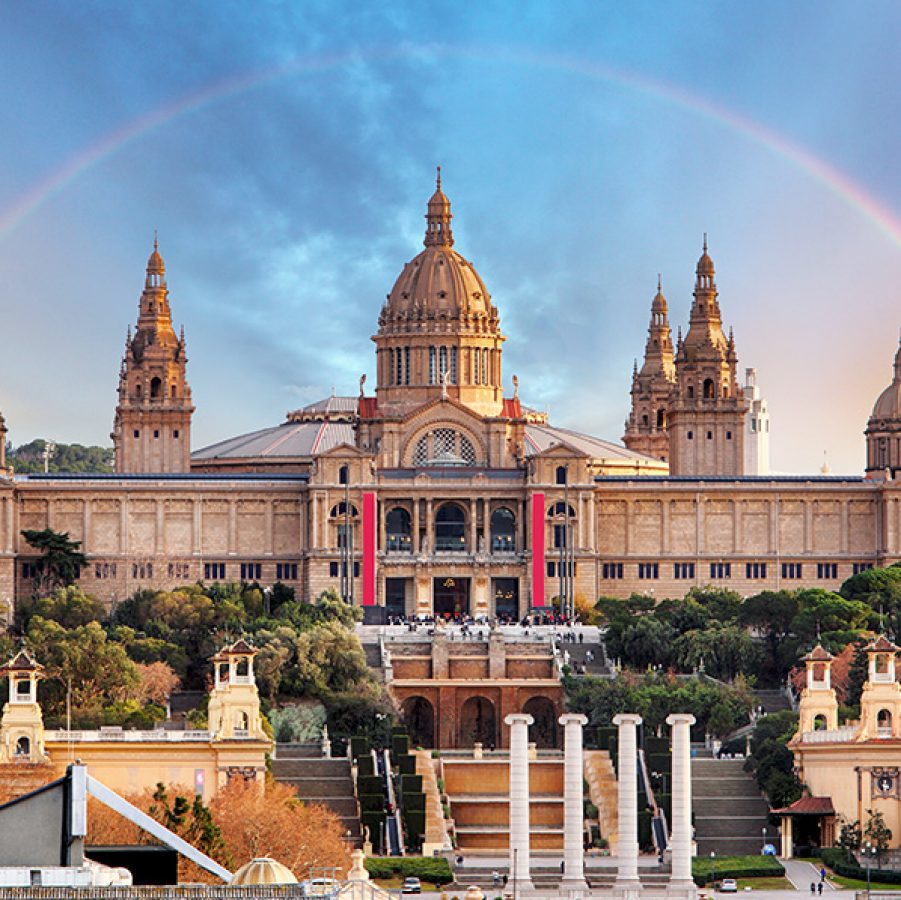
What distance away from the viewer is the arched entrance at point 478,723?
486 feet

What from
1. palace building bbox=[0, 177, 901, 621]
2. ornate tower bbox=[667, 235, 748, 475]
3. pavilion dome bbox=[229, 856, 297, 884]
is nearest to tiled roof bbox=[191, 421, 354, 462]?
palace building bbox=[0, 177, 901, 621]

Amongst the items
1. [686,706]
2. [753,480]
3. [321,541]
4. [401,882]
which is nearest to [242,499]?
[321,541]

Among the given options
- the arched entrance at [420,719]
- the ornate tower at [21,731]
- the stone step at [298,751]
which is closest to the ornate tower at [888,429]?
the arched entrance at [420,719]

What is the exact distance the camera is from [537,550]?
576 ft

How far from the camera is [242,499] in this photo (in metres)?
180

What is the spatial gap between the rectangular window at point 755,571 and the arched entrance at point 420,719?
36.1 m

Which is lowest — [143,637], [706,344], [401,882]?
[401,882]

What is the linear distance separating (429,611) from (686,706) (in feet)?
124

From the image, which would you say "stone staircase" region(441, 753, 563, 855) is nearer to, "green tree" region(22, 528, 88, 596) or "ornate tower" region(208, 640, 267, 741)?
"ornate tower" region(208, 640, 267, 741)

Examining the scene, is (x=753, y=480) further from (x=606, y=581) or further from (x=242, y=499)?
(x=242, y=499)

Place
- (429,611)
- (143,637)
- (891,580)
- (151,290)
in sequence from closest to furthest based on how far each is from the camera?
(143,637), (891,580), (429,611), (151,290)

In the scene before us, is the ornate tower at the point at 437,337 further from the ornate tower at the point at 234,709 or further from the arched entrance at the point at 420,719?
the ornate tower at the point at 234,709

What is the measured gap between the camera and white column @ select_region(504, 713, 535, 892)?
111000mm

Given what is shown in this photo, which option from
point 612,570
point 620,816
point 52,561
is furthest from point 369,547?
point 620,816
